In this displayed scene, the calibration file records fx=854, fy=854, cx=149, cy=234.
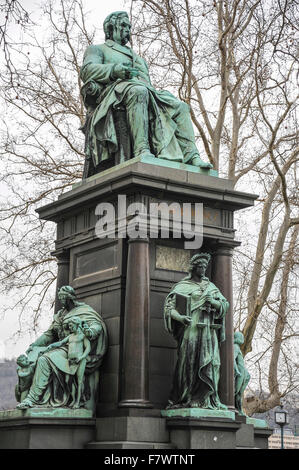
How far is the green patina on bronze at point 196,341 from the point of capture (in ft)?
29.3

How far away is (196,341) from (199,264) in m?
0.89

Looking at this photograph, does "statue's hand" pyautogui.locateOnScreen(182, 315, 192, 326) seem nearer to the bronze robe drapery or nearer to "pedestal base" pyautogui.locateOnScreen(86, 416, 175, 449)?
the bronze robe drapery

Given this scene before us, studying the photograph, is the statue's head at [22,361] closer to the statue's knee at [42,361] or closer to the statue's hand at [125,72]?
the statue's knee at [42,361]

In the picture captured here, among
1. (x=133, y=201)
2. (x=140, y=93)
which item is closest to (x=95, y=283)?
(x=133, y=201)

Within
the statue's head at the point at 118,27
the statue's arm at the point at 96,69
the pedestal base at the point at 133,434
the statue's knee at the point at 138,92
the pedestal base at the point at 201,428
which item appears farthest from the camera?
the statue's head at the point at 118,27

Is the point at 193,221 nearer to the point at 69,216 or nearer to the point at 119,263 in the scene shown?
the point at 119,263

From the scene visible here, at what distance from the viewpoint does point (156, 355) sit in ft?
30.7

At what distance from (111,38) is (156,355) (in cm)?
453

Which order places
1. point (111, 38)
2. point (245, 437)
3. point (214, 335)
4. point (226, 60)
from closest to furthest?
point (214, 335) < point (245, 437) < point (111, 38) < point (226, 60)
